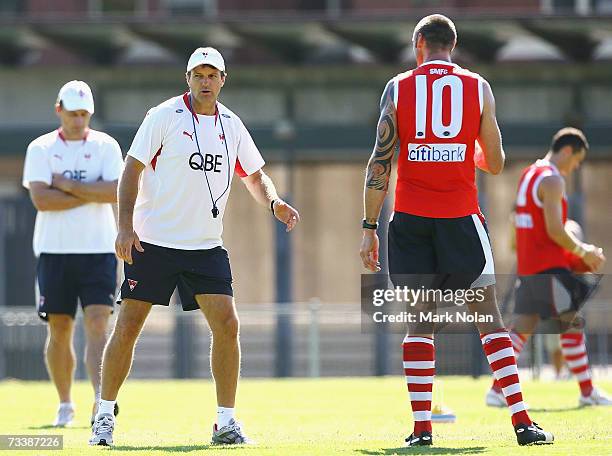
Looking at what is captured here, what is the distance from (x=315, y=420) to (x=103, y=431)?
3.02 m

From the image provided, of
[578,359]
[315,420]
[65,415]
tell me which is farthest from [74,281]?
[578,359]

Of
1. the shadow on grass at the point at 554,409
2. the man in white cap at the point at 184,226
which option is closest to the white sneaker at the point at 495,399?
the shadow on grass at the point at 554,409

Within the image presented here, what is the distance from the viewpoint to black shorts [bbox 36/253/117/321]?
10469 millimetres

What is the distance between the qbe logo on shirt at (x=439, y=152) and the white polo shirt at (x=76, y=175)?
2963mm

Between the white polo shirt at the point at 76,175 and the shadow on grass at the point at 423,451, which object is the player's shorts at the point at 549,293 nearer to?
the white polo shirt at the point at 76,175

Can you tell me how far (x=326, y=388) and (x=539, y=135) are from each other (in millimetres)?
7157

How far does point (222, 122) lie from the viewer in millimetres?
8656

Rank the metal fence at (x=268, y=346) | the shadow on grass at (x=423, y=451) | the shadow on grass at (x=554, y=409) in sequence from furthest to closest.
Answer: the metal fence at (x=268, y=346) < the shadow on grass at (x=554, y=409) < the shadow on grass at (x=423, y=451)

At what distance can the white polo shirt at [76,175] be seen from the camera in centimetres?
1052

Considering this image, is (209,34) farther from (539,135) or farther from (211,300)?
(211,300)

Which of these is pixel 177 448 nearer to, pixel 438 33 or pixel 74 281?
pixel 74 281

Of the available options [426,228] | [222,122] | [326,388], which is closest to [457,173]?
[426,228]

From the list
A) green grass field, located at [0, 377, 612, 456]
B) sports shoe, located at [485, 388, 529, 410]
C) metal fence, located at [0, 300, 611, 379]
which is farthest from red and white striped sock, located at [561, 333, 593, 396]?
metal fence, located at [0, 300, 611, 379]

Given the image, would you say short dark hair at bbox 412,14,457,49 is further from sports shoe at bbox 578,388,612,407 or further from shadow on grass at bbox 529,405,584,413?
sports shoe at bbox 578,388,612,407
